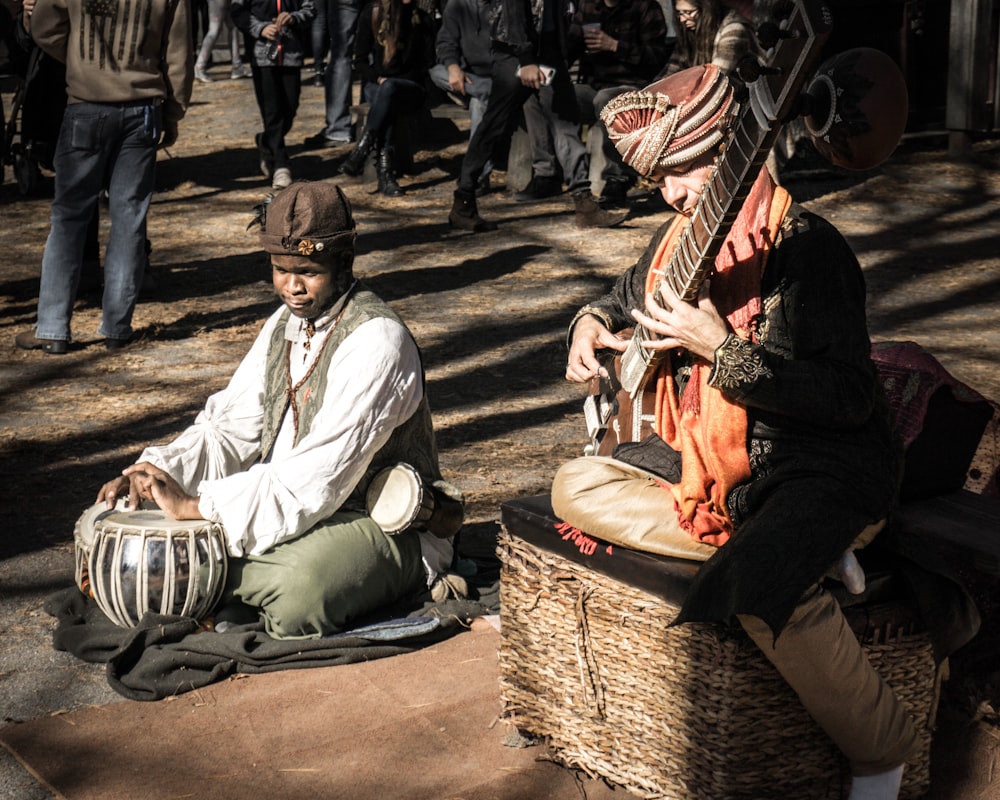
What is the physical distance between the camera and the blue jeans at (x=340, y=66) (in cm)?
1345

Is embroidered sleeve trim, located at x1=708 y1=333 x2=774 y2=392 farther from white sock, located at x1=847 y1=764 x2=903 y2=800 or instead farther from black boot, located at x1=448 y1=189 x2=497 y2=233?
black boot, located at x1=448 y1=189 x2=497 y2=233

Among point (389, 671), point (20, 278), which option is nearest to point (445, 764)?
point (389, 671)

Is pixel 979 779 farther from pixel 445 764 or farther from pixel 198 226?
pixel 198 226

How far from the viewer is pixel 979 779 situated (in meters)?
3.61

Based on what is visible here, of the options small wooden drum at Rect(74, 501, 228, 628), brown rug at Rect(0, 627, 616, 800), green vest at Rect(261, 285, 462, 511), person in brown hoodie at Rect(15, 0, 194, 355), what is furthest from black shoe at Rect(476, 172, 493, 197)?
brown rug at Rect(0, 627, 616, 800)

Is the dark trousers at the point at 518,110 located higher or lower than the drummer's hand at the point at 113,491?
higher

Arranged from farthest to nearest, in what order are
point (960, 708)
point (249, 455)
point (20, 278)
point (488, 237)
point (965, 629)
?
1. point (488, 237)
2. point (20, 278)
3. point (249, 455)
4. point (960, 708)
5. point (965, 629)

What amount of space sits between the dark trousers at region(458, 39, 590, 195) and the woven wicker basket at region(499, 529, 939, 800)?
22.6ft

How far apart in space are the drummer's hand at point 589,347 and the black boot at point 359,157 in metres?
8.08

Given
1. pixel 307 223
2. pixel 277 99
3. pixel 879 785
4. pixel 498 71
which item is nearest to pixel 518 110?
pixel 498 71

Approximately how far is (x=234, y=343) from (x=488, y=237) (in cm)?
301

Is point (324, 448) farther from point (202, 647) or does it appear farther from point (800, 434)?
point (800, 434)

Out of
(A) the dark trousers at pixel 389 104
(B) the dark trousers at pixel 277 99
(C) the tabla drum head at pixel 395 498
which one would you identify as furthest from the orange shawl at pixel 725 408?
(B) the dark trousers at pixel 277 99

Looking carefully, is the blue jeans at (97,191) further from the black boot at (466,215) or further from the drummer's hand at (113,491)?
the drummer's hand at (113,491)
